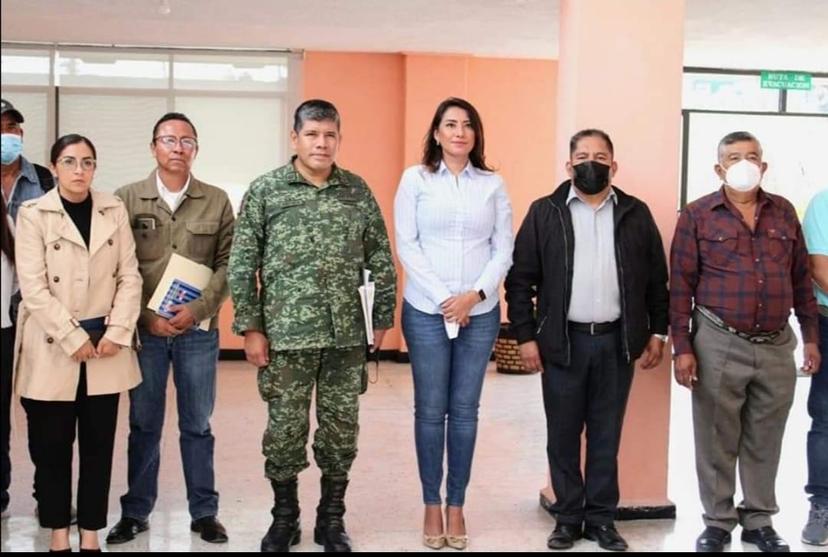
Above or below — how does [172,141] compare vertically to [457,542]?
above

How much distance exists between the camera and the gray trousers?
11.9 ft

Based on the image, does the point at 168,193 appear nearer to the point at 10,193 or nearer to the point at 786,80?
the point at 10,193

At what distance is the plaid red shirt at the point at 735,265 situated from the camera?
359cm

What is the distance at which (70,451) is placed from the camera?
337 centimetres

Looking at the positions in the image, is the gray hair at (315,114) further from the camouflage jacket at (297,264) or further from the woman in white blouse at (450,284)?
the woman in white blouse at (450,284)

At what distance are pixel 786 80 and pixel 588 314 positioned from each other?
6.34m

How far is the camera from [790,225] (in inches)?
145

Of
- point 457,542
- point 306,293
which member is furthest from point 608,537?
point 306,293

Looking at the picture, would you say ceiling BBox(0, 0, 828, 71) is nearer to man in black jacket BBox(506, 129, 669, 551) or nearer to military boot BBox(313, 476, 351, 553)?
man in black jacket BBox(506, 129, 669, 551)

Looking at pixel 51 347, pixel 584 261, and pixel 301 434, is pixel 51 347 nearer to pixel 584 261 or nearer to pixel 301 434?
A: pixel 301 434

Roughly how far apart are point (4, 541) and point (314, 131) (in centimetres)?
200

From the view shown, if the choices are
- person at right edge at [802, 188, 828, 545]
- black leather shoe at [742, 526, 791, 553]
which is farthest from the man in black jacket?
person at right edge at [802, 188, 828, 545]

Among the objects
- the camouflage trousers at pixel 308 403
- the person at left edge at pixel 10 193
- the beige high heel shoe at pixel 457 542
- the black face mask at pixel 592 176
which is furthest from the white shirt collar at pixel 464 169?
the person at left edge at pixel 10 193

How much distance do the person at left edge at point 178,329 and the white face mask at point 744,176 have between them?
1936 mm
